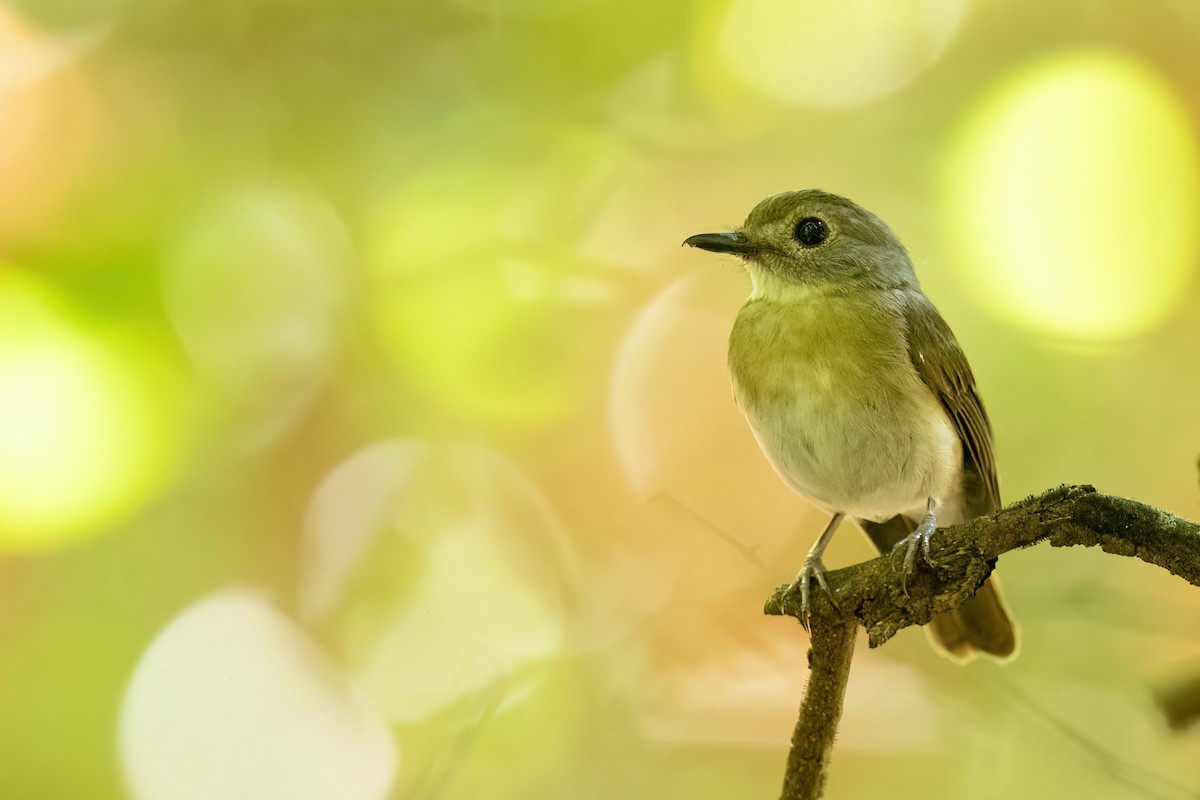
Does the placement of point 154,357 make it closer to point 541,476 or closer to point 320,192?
point 320,192

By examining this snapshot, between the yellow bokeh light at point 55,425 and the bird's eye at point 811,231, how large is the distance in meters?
1.44

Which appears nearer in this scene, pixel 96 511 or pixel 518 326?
pixel 96 511

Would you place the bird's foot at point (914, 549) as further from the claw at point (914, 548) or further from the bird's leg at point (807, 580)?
the bird's leg at point (807, 580)

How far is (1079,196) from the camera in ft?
7.85

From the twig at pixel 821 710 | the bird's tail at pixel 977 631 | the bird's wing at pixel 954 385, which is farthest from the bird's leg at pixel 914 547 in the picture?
the bird's tail at pixel 977 631

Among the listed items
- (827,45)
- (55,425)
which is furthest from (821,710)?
(55,425)

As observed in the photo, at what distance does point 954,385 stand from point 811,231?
0.34 meters

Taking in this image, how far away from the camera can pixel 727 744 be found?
7.42 feet

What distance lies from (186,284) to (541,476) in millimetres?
895

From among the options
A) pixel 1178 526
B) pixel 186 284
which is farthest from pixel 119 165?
pixel 1178 526

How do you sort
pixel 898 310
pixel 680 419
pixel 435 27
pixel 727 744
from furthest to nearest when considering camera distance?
pixel 435 27 < pixel 680 419 < pixel 727 744 < pixel 898 310

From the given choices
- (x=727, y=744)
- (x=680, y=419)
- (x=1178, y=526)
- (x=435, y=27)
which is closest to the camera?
(x=1178, y=526)

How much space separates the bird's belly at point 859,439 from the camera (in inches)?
64.0

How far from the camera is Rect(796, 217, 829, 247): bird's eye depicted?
1.80 meters
